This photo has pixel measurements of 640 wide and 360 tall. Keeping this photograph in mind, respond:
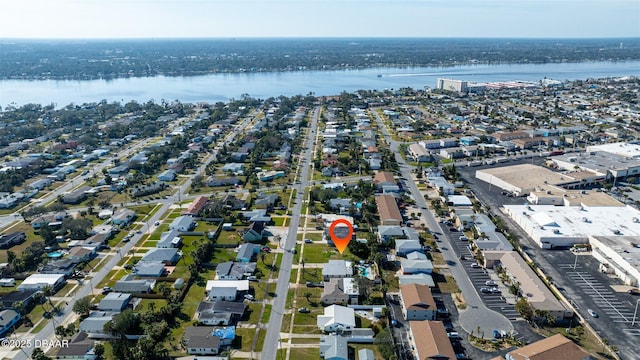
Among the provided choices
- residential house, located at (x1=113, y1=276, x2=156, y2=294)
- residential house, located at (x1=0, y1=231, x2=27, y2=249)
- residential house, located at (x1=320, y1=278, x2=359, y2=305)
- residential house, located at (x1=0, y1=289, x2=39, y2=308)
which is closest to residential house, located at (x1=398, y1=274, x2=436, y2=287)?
residential house, located at (x1=320, y1=278, x2=359, y2=305)

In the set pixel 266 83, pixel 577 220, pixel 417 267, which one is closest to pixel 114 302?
pixel 417 267

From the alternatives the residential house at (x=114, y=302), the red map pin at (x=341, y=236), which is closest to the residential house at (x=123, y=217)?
the residential house at (x=114, y=302)

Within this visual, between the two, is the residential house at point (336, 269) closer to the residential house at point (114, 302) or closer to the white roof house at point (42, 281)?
the residential house at point (114, 302)

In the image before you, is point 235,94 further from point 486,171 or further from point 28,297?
point 28,297

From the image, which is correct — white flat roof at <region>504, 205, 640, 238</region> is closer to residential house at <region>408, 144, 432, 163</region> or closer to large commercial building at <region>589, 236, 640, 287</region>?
large commercial building at <region>589, 236, 640, 287</region>

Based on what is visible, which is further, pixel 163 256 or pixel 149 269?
pixel 163 256

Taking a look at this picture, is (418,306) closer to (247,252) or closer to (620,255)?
(247,252)
